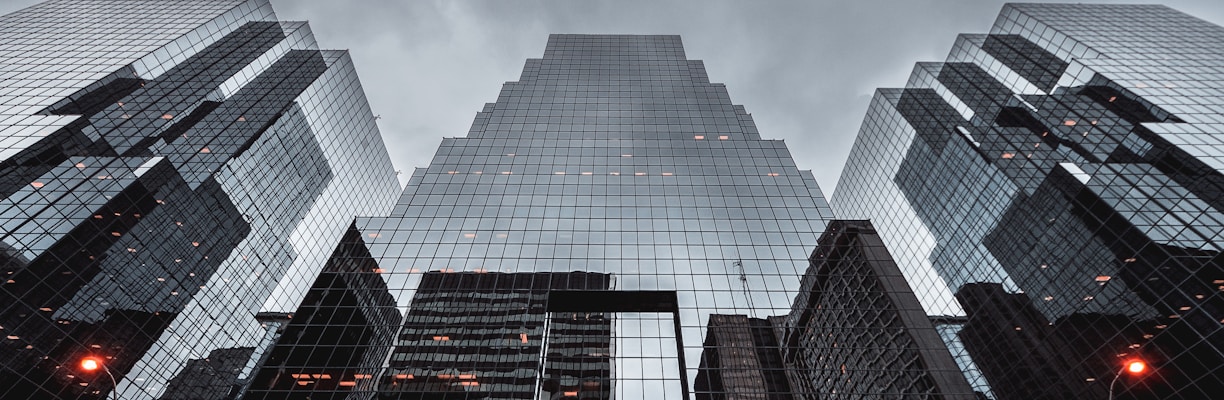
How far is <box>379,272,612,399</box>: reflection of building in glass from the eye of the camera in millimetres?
40688

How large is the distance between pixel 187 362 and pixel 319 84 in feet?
139

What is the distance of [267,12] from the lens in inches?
3536

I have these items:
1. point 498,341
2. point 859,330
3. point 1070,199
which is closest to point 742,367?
point 859,330

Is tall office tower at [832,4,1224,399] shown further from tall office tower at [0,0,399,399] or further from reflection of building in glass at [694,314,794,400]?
tall office tower at [0,0,399,399]

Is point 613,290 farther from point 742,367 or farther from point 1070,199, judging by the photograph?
point 1070,199

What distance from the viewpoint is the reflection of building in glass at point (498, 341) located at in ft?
133

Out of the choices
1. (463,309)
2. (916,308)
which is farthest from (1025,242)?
(463,309)

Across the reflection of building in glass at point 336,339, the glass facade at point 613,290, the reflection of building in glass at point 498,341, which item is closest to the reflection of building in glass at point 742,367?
the glass facade at point 613,290

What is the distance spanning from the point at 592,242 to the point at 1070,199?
162 feet

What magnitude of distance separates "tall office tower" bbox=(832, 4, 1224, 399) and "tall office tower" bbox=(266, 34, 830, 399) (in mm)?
25901

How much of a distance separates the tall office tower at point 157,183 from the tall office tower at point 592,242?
88.0ft

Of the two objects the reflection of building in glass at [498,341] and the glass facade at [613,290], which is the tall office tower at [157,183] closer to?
the glass facade at [613,290]

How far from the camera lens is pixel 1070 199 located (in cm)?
6028

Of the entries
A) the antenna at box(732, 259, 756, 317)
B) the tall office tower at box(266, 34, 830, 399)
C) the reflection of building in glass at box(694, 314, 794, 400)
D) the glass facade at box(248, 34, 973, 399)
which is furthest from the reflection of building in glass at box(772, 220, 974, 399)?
the tall office tower at box(266, 34, 830, 399)
